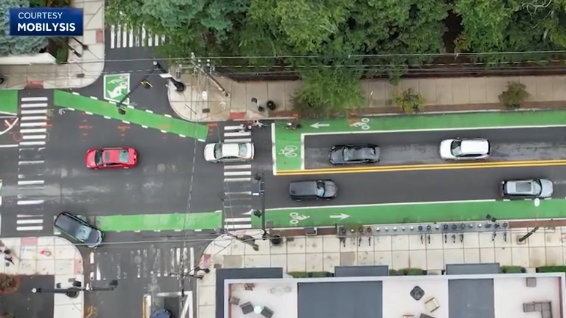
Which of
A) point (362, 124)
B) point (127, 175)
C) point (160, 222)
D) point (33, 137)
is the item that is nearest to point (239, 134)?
point (160, 222)

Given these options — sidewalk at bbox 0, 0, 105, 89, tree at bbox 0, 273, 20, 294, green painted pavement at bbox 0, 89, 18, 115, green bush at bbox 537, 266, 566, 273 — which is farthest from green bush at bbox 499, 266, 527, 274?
green painted pavement at bbox 0, 89, 18, 115

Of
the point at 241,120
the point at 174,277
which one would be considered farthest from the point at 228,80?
the point at 174,277

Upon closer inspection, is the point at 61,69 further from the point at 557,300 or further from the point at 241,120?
the point at 557,300

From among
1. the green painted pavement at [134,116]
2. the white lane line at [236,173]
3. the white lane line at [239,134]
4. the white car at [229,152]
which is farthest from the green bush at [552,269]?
the green painted pavement at [134,116]

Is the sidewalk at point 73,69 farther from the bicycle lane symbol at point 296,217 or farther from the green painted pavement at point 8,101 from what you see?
the bicycle lane symbol at point 296,217

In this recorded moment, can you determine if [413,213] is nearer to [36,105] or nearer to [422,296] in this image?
[422,296]

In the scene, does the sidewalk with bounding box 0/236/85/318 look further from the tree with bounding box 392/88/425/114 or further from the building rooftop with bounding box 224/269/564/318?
the tree with bounding box 392/88/425/114

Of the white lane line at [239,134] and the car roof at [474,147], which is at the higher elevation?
the white lane line at [239,134]
